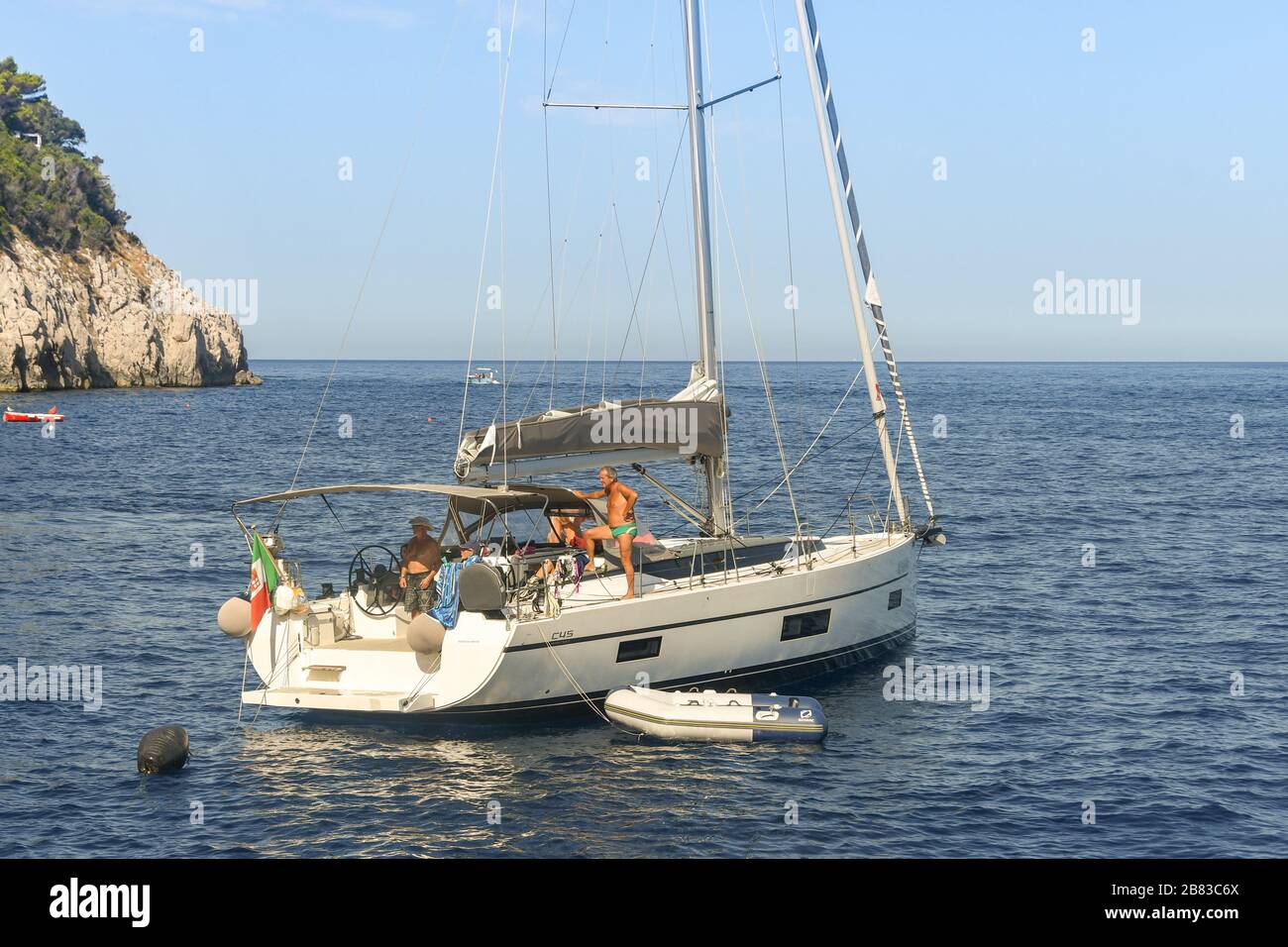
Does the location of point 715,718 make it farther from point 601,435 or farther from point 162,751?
point 162,751

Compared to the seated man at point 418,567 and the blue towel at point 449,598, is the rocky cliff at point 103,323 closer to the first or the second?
the seated man at point 418,567

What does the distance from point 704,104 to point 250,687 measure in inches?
500

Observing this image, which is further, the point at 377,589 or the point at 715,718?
the point at 377,589

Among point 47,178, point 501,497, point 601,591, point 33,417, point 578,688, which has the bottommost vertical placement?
point 578,688

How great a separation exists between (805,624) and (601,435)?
4.50 m

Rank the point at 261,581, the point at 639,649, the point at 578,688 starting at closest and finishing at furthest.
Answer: the point at 578,688
the point at 261,581
the point at 639,649

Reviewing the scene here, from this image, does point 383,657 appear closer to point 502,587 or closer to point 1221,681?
point 502,587

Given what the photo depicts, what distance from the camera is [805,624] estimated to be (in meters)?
21.2

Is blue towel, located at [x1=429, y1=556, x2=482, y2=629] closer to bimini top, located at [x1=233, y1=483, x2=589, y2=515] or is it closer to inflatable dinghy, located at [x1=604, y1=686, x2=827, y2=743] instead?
bimini top, located at [x1=233, y1=483, x2=589, y2=515]

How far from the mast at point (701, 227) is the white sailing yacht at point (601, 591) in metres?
0.03

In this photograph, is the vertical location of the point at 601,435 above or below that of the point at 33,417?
below

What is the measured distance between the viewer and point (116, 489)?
1837 inches

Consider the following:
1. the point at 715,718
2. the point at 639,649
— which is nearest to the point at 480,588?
the point at 639,649

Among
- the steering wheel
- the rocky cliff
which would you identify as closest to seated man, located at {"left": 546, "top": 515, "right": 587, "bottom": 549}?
the steering wheel
